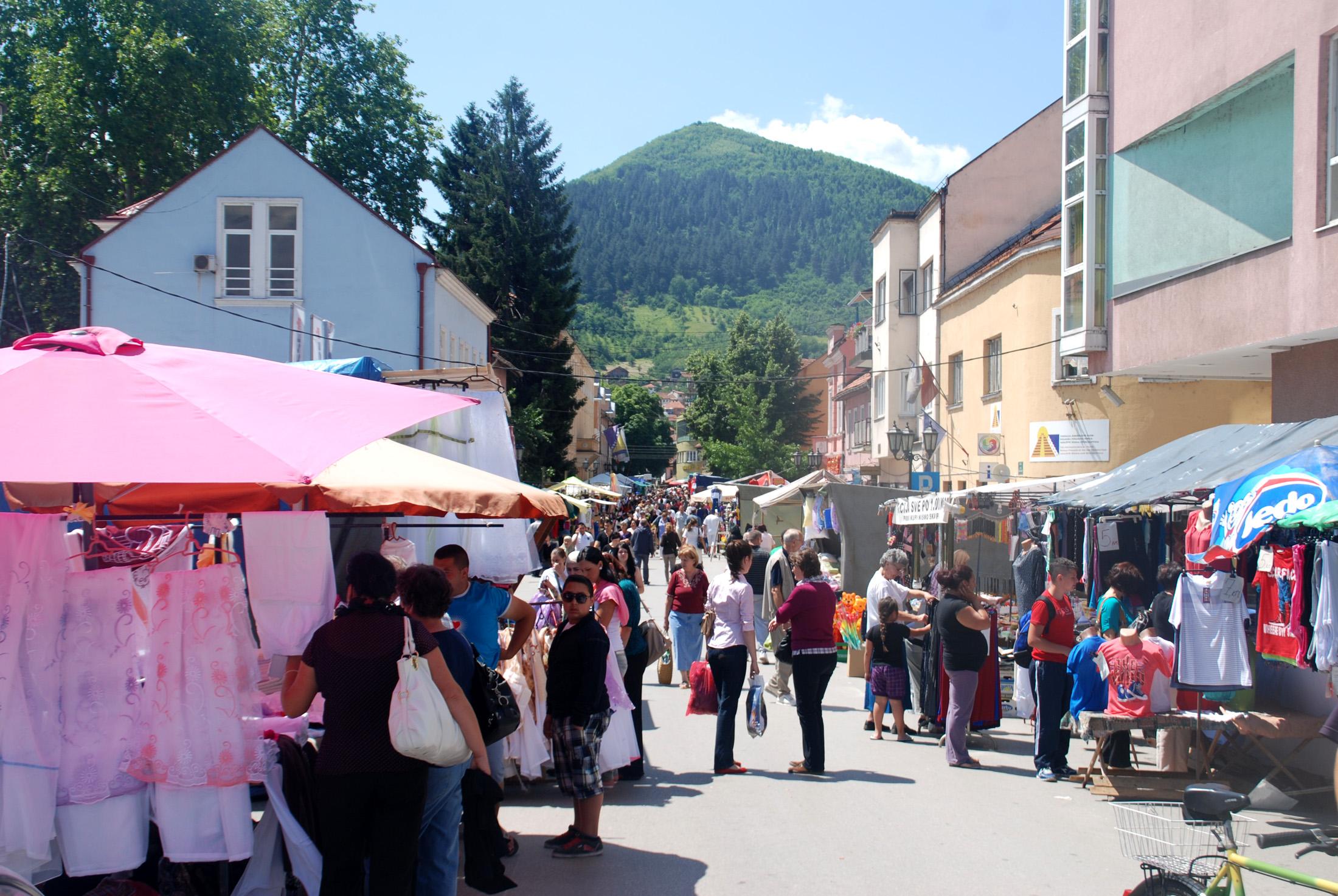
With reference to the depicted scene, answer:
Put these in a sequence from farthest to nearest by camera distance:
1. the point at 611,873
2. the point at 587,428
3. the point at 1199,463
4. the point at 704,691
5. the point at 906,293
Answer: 1. the point at 587,428
2. the point at 906,293
3. the point at 1199,463
4. the point at 704,691
5. the point at 611,873

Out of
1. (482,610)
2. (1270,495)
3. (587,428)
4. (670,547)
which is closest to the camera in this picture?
(482,610)

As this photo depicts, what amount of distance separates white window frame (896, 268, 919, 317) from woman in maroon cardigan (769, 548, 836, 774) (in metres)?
25.2

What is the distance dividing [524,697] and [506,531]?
5.03 ft

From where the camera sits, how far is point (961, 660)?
9.29m

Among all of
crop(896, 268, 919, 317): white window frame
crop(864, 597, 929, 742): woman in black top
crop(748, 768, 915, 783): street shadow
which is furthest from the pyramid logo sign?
crop(748, 768, 915, 783): street shadow

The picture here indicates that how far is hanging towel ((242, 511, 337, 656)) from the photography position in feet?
17.5

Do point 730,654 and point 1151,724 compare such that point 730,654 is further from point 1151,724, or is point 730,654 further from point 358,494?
point 358,494

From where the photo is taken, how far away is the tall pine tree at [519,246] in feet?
125

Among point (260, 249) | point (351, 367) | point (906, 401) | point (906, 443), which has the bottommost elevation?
point (906, 443)

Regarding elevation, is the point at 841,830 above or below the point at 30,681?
below

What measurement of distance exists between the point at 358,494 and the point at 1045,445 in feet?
62.9

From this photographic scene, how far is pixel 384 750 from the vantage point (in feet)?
15.1

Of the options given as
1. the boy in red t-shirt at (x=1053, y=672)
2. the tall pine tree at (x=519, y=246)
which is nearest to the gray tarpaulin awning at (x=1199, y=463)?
the boy in red t-shirt at (x=1053, y=672)

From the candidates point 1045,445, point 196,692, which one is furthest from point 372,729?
point 1045,445
